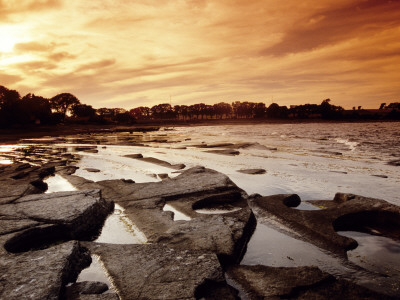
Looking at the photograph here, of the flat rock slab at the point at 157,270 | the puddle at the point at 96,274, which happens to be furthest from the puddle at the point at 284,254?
the puddle at the point at 96,274

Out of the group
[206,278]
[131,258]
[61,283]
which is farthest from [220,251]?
[61,283]

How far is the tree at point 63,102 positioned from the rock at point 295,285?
91.4 metres

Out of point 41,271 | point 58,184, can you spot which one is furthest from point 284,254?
point 58,184

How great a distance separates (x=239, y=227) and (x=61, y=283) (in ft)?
6.35

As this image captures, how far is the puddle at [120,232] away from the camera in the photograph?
3.24 m

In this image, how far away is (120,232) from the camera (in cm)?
350

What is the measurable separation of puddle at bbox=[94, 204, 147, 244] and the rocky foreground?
3.9 inches

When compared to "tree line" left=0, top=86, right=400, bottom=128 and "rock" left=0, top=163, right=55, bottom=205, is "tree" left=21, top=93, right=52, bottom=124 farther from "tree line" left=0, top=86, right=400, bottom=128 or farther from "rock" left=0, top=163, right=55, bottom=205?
"rock" left=0, top=163, right=55, bottom=205

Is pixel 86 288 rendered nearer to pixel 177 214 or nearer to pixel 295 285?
pixel 295 285

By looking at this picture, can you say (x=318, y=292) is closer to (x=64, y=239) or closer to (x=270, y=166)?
(x=64, y=239)

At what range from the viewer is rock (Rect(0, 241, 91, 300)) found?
198 centimetres

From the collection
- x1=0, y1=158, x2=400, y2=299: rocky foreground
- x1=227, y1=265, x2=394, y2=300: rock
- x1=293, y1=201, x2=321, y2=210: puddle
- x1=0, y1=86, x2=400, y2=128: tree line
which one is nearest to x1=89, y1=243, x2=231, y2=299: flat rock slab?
x1=0, y1=158, x2=400, y2=299: rocky foreground

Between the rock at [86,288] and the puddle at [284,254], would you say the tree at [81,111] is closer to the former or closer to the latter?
the puddle at [284,254]

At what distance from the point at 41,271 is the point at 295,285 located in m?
2.07
